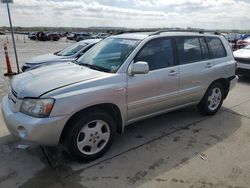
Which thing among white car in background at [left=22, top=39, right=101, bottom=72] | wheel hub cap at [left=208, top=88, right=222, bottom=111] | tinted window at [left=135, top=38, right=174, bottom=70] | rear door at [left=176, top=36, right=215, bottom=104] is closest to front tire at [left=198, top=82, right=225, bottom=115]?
wheel hub cap at [left=208, top=88, right=222, bottom=111]

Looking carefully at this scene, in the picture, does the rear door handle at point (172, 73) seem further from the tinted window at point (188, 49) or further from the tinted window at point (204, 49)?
the tinted window at point (204, 49)

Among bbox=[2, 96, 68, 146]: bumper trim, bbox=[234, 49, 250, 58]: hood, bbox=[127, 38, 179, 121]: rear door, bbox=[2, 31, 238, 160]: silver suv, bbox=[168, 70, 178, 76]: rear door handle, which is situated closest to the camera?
bbox=[2, 96, 68, 146]: bumper trim

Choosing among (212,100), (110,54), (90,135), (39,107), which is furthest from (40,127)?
(212,100)

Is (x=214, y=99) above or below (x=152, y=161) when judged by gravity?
above

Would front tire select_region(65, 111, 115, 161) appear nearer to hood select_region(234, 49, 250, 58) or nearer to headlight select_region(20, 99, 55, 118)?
headlight select_region(20, 99, 55, 118)

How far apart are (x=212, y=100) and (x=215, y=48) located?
3.47ft

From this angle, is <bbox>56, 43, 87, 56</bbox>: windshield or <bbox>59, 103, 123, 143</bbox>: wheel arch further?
<bbox>56, 43, 87, 56</bbox>: windshield

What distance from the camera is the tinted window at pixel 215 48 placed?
4949 millimetres

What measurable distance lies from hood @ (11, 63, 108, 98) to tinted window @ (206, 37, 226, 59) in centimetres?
253

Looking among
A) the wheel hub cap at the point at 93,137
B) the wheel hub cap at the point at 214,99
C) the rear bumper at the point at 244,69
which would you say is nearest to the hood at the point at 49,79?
the wheel hub cap at the point at 93,137

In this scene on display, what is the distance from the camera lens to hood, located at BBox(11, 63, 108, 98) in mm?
3162

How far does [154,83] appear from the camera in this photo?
12.7ft

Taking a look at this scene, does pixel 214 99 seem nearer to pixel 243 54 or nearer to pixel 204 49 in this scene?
pixel 204 49

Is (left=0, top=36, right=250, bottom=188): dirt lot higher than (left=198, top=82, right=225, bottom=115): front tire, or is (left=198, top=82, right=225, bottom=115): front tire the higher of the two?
(left=198, top=82, right=225, bottom=115): front tire
